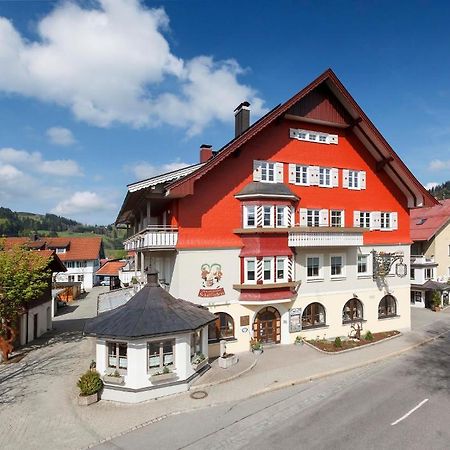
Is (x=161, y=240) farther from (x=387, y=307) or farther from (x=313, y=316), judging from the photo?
(x=387, y=307)

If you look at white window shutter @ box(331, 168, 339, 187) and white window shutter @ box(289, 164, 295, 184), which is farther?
white window shutter @ box(331, 168, 339, 187)

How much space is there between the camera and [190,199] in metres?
21.9

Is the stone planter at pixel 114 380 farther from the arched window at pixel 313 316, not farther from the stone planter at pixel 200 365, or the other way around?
the arched window at pixel 313 316

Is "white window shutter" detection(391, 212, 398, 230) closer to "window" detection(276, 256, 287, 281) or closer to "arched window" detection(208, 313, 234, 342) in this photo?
"window" detection(276, 256, 287, 281)

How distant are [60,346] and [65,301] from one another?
2906cm

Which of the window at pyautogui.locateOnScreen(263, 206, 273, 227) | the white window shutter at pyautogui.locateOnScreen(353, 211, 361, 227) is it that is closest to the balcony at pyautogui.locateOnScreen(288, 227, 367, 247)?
the window at pyautogui.locateOnScreen(263, 206, 273, 227)

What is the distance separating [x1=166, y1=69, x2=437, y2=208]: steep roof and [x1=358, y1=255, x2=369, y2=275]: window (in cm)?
613

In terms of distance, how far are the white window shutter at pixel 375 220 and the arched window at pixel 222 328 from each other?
13163 millimetres

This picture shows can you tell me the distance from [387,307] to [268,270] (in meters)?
12.0

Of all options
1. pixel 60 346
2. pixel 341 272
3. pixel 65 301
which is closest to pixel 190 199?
pixel 341 272

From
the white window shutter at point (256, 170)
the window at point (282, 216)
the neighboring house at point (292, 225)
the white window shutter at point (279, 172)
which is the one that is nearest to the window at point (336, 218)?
the neighboring house at point (292, 225)

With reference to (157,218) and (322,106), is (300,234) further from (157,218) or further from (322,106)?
(157,218)

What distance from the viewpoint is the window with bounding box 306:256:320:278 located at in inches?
989

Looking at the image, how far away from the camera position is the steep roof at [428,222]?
1694 inches
